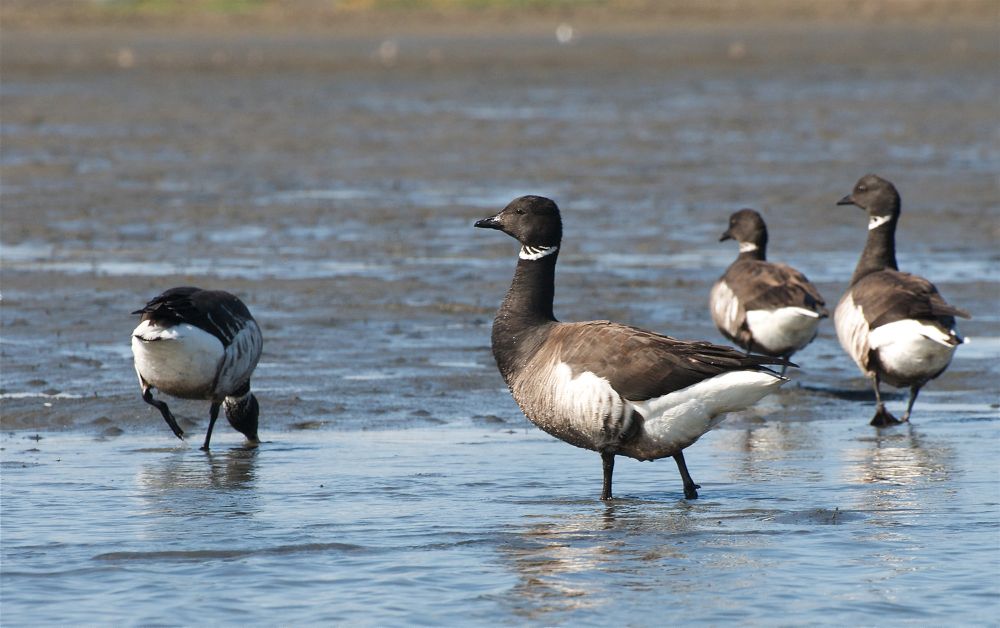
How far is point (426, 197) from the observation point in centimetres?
2189

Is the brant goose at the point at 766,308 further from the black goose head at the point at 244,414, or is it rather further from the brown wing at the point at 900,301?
the black goose head at the point at 244,414

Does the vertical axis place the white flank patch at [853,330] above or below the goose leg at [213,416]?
above

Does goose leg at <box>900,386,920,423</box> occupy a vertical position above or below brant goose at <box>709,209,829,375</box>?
below

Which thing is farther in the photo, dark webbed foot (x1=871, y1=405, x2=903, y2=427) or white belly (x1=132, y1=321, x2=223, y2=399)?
dark webbed foot (x1=871, y1=405, x2=903, y2=427)

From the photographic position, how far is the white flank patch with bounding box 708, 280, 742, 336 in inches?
475

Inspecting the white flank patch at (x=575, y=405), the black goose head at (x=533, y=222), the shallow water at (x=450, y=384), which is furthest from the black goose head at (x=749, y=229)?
the white flank patch at (x=575, y=405)

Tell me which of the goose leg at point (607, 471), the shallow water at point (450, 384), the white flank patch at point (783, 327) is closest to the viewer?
the shallow water at point (450, 384)

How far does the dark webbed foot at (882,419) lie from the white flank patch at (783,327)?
1291 mm

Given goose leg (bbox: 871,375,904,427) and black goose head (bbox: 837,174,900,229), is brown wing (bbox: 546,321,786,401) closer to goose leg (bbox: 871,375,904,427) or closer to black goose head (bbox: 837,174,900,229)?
goose leg (bbox: 871,375,904,427)

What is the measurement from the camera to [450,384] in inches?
459

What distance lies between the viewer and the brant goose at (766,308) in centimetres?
1168

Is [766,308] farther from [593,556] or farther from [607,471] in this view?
[593,556]

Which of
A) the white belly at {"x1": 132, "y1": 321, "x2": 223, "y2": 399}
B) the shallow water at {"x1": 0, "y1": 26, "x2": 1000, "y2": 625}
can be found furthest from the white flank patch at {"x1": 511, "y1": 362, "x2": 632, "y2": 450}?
the white belly at {"x1": 132, "y1": 321, "x2": 223, "y2": 399}

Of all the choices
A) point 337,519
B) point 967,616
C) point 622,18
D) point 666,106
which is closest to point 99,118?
point 666,106
